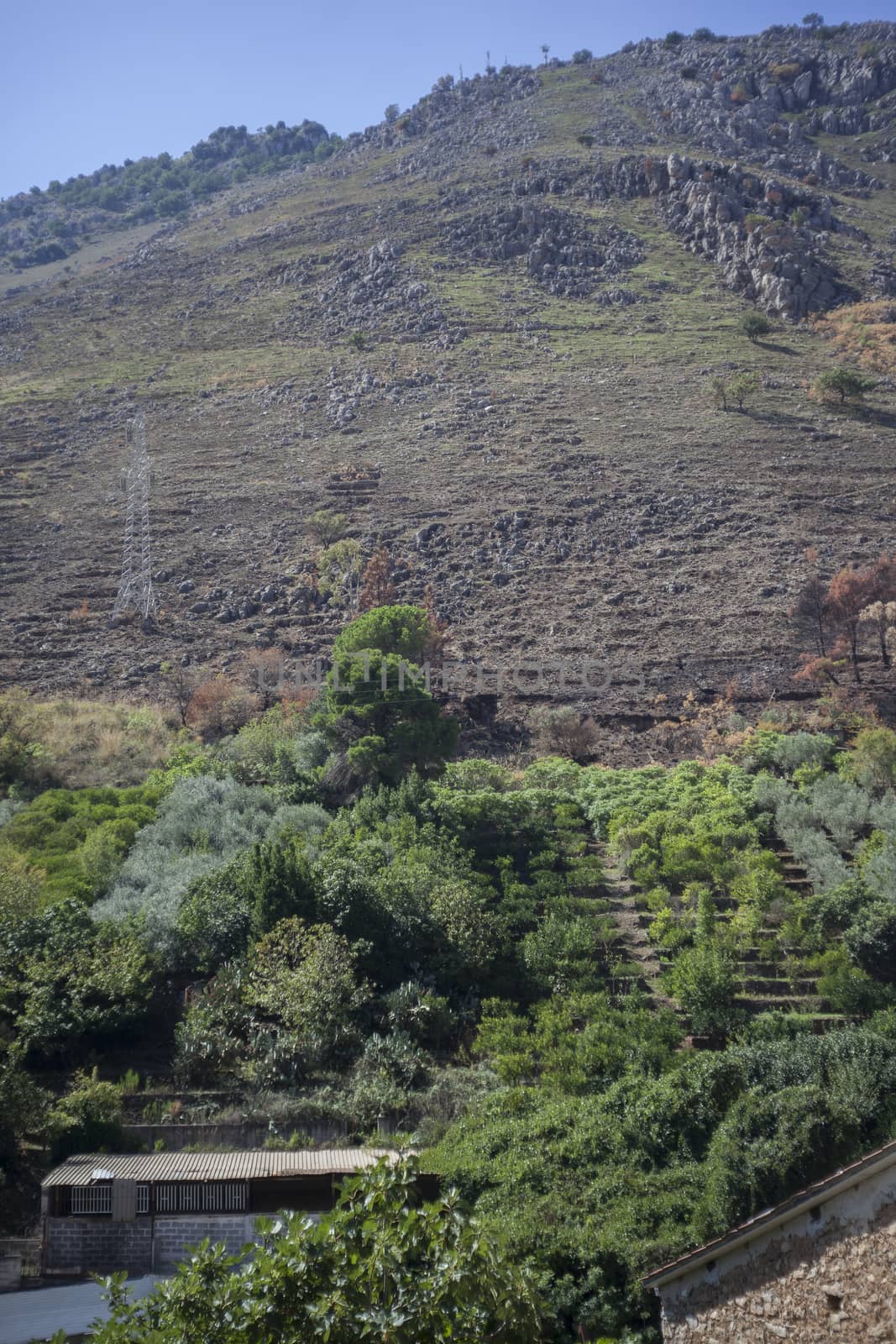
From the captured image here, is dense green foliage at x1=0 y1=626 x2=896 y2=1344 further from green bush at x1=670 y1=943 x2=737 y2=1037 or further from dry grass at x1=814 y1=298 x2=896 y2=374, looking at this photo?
dry grass at x1=814 y1=298 x2=896 y2=374

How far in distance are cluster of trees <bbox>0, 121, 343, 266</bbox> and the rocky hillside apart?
28408mm

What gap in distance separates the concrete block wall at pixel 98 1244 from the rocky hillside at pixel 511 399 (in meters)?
18.5

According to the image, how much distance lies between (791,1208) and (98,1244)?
7048mm

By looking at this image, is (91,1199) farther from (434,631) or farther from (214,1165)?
(434,631)

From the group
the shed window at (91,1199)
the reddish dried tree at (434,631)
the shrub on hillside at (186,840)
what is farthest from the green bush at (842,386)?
the shed window at (91,1199)

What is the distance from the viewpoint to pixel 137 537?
124 ft

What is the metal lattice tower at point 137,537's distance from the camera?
3466 centimetres

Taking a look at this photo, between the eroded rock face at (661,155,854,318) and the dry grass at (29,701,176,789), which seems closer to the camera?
the dry grass at (29,701,176,789)

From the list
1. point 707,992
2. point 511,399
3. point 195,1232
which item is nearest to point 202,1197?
point 195,1232

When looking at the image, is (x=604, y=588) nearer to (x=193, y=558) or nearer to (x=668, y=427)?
(x=668, y=427)

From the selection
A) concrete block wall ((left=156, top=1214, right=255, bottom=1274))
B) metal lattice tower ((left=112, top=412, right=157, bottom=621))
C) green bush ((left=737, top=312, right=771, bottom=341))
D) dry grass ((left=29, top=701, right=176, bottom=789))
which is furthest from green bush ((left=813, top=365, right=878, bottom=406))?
concrete block wall ((left=156, top=1214, right=255, bottom=1274))

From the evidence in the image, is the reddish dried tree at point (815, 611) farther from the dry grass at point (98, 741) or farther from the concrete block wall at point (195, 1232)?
the concrete block wall at point (195, 1232)

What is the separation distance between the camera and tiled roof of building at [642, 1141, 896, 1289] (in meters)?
5.84

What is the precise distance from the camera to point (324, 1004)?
13.7m
